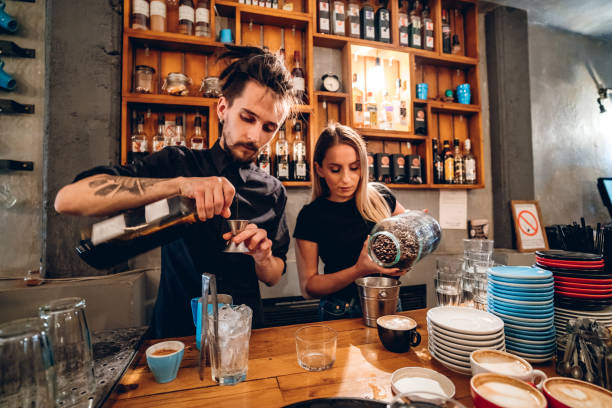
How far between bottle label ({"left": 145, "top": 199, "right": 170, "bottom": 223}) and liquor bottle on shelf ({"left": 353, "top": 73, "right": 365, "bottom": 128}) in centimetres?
208

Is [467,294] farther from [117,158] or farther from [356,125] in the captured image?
[117,158]

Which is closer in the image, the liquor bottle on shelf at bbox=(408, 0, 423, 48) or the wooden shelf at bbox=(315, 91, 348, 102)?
the wooden shelf at bbox=(315, 91, 348, 102)

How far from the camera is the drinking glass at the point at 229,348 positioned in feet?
2.50

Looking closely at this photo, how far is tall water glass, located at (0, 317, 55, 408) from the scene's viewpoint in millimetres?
516

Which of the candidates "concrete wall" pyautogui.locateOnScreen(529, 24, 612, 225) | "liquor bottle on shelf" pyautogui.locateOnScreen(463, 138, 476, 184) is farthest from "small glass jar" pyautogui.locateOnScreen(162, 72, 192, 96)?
"concrete wall" pyautogui.locateOnScreen(529, 24, 612, 225)

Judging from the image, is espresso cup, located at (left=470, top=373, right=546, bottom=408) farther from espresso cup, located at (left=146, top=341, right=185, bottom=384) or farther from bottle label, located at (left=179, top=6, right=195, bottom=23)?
bottle label, located at (left=179, top=6, right=195, bottom=23)

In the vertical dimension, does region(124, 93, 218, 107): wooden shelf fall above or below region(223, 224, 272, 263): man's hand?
above

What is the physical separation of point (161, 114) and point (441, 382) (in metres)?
2.48

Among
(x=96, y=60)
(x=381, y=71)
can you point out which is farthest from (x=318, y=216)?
(x=96, y=60)

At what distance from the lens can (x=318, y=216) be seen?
1.76 metres

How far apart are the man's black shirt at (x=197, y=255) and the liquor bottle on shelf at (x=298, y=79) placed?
114 centimetres

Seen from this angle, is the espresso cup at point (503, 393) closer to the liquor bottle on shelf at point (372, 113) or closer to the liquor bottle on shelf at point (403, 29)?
the liquor bottle on shelf at point (372, 113)

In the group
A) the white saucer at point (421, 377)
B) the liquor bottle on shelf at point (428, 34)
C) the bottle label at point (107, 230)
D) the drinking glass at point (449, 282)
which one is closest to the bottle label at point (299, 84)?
the liquor bottle on shelf at point (428, 34)

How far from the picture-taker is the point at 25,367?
54cm
